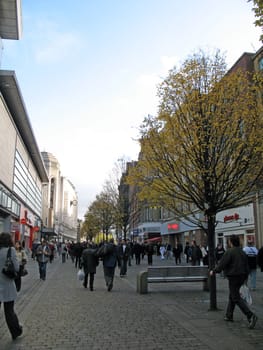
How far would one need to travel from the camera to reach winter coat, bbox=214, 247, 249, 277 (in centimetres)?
758

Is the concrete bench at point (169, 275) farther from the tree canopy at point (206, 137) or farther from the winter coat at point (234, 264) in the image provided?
the winter coat at point (234, 264)

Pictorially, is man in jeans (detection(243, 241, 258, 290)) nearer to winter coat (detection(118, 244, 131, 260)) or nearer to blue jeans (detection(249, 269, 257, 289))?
blue jeans (detection(249, 269, 257, 289))

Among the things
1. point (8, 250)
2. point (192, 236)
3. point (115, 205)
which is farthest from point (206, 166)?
point (115, 205)

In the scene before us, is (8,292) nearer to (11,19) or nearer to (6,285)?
(6,285)

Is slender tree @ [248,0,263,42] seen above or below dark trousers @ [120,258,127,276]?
above

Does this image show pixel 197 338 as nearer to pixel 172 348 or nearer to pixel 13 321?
pixel 172 348

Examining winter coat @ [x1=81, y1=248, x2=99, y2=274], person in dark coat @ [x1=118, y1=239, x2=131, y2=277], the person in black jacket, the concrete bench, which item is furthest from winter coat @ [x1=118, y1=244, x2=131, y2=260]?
the person in black jacket

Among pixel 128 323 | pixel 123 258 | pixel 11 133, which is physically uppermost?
pixel 11 133

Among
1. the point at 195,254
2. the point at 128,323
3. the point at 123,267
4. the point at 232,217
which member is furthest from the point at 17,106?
the point at 128,323

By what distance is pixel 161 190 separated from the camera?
1215cm

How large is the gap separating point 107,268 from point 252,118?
6757mm

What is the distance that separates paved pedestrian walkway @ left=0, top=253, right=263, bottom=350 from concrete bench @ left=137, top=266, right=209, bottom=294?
40cm

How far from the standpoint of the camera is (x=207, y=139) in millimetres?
10703

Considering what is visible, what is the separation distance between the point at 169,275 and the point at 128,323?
Answer: 501 cm
